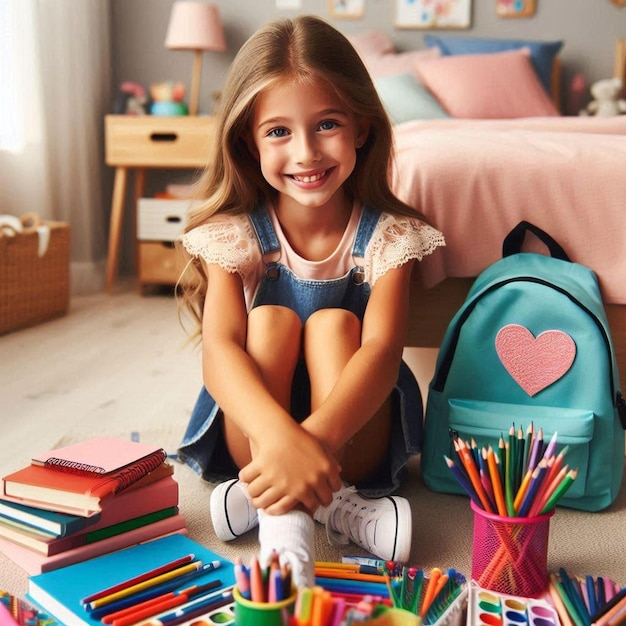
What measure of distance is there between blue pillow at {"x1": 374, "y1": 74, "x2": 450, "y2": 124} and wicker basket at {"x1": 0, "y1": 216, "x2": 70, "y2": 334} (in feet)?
3.72

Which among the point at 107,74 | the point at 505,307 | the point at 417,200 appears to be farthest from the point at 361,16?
the point at 505,307

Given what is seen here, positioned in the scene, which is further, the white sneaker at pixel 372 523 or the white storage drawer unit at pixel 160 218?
the white storage drawer unit at pixel 160 218

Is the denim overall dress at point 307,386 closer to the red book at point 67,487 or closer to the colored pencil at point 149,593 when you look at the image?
the red book at point 67,487

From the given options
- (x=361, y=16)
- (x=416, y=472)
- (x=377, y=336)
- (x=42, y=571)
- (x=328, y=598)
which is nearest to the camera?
(x=328, y=598)

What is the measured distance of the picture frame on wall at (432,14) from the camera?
3207 mm

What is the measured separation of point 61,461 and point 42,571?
14cm

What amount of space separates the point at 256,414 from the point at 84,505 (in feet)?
0.76

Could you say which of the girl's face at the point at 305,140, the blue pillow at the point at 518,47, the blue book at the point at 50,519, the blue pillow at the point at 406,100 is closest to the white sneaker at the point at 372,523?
the blue book at the point at 50,519

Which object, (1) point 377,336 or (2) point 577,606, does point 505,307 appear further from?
(2) point 577,606

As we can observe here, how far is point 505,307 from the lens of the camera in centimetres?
119

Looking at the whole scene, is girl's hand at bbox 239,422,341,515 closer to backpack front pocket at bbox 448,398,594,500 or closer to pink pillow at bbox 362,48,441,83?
backpack front pocket at bbox 448,398,594,500

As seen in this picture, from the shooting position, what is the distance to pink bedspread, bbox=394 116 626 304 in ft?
4.39

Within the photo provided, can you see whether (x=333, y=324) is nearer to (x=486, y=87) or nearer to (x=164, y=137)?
(x=486, y=87)

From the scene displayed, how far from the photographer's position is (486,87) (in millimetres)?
2754
